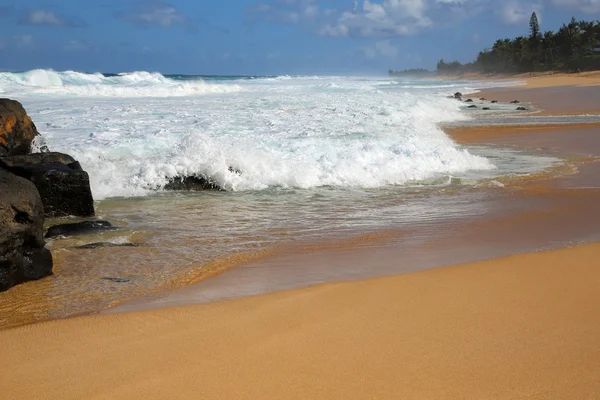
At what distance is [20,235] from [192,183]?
4.77 metres

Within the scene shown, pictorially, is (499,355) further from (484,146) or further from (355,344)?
(484,146)

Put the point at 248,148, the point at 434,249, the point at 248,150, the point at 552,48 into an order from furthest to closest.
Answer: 1. the point at 552,48
2. the point at 248,148
3. the point at 248,150
4. the point at 434,249

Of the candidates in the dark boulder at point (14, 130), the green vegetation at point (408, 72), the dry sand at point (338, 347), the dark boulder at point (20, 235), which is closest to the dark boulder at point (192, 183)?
the dark boulder at point (14, 130)

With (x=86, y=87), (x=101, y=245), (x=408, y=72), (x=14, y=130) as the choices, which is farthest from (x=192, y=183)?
(x=408, y=72)

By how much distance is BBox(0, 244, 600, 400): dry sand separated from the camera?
285cm

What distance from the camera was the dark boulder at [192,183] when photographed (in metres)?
9.21

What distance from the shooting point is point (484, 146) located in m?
14.9

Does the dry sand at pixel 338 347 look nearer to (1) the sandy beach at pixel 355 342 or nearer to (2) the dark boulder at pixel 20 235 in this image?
(1) the sandy beach at pixel 355 342

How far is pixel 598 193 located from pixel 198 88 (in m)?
32.9

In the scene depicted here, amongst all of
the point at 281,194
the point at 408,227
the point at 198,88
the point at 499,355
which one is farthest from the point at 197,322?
the point at 198,88

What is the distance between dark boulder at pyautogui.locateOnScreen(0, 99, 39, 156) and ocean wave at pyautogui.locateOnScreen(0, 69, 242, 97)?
23.0 meters

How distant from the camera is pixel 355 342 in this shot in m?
3.33

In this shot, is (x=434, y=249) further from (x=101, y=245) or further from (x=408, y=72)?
(x=408, y=72)

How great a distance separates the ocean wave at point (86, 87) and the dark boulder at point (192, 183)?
23.6 metres
